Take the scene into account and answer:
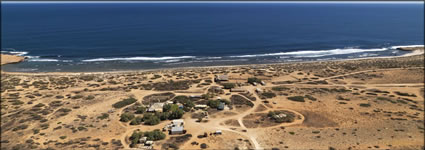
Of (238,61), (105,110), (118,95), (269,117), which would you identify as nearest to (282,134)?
(269,117)

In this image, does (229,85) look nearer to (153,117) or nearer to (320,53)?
(153,117)

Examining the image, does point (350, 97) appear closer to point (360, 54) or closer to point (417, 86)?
point (417, 86)

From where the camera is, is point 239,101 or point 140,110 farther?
point 239,101

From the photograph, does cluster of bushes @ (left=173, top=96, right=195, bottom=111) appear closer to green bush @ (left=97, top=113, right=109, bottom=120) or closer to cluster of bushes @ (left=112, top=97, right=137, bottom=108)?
cluster of bushes @ (left=112, top=97, right=137, bottom=108)

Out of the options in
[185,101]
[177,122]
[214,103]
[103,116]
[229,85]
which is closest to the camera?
[177,122]

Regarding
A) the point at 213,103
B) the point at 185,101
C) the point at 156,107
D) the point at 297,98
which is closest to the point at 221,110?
the point at 213,103

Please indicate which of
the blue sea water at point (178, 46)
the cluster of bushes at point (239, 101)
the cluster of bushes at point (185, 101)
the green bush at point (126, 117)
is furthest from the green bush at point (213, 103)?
the blue sea water at point (178, 46)

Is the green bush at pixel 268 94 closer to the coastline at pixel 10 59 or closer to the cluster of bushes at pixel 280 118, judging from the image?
the cluster of bushes at pixel 280 118

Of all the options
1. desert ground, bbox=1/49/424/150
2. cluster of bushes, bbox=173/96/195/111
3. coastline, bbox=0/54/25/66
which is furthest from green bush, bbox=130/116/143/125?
coastline, bbox=0/54/25/66
